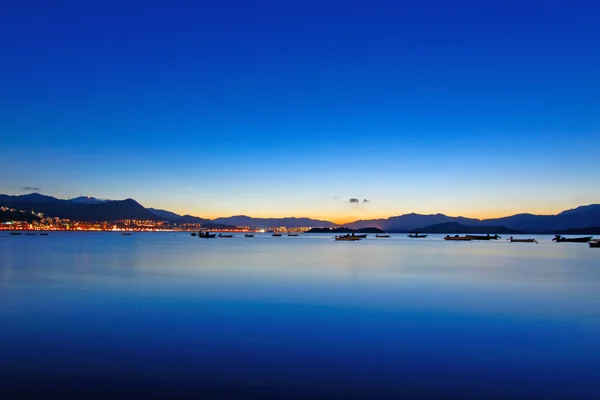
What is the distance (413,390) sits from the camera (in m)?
8.51

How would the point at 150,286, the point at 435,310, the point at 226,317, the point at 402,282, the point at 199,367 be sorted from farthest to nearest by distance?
the point at 402,282, the point at 150,286, the point at 435,310, the point at 226,317, the point at 199,367

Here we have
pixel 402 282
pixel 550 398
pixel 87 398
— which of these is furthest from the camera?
pixel 402 282

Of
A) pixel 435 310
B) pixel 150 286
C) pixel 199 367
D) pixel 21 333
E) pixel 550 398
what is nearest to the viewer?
pixel 550 398

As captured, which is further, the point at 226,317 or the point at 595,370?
the point at 226,317

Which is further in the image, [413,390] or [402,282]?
[402,282]

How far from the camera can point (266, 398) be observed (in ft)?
26.1

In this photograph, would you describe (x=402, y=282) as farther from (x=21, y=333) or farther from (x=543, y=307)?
(x=21, y=333)

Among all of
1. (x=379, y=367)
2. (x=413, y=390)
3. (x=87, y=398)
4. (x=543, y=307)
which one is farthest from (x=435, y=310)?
(x=87, y=398)

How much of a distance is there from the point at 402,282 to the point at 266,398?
20961 millimetres

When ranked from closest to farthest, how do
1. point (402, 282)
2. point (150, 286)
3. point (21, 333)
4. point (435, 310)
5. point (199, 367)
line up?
point (199, 367) < point (21, 333) < point (435, 310) < point (150, 286) < point (402, 282)

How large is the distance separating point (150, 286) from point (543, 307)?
1907cm

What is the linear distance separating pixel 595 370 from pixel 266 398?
7.45m

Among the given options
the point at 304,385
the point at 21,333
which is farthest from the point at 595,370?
the point at 21,333

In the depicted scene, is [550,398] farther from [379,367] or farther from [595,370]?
[379,367]
